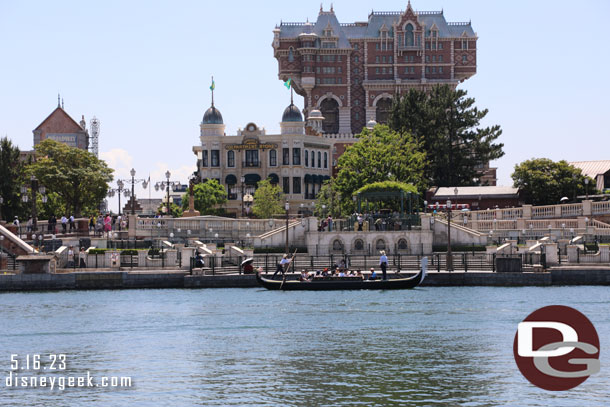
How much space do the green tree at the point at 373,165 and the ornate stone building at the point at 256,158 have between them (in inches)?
1067

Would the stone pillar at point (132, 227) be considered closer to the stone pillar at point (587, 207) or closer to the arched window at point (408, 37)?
the stone pillar at point (587, 207)

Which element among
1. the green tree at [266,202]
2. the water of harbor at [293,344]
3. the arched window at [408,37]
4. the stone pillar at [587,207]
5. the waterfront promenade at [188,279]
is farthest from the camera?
the arched window at [408,37]

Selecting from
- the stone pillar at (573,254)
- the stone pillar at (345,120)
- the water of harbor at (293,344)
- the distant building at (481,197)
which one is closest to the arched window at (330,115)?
the stone pillar at (345,120)

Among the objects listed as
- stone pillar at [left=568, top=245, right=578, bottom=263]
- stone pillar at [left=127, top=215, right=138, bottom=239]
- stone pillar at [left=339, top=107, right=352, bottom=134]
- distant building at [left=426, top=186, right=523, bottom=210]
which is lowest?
stone pillar at [left=568, top=245, right=578, bottom=263]

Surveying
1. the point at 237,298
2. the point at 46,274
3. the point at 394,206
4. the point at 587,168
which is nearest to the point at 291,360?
the point at 237,298

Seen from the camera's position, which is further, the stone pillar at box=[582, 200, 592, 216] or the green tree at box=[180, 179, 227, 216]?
the green tree at box=[180, 179, 227, 216]

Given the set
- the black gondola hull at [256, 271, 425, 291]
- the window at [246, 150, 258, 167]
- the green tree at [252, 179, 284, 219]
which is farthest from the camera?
the window at [246, 150, 258, 167]

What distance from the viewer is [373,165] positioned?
96312 mm

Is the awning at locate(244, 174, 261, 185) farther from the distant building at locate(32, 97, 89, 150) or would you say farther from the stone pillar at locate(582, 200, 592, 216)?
the distant building at locate(32, 97, 89, 150)

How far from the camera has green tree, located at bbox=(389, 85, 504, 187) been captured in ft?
370

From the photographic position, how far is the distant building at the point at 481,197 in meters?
106

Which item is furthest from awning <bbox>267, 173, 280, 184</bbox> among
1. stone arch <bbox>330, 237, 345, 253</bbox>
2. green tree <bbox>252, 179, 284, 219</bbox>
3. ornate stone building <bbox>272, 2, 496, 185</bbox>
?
stone arch <bbox>330, 237, 345, 253</bbox>

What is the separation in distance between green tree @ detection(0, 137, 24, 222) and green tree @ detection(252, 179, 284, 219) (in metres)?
26.0

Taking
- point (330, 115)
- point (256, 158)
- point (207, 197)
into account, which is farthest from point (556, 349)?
point (330, 115)
